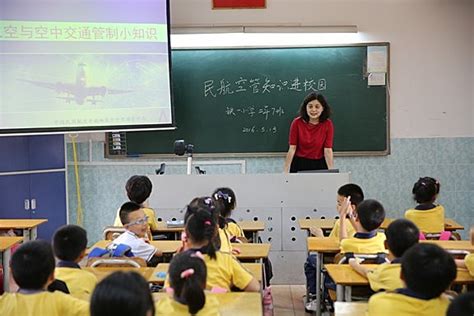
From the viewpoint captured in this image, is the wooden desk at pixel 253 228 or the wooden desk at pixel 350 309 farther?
the wooden desk at pixel 253 228

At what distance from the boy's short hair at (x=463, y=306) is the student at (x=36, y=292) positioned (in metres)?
1.27

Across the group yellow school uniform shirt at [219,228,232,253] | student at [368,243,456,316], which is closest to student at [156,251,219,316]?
student at [368,243,456,316]

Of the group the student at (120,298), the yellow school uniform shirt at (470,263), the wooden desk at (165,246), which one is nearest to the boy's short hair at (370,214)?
the yellow school uniform shirt at (470,263)

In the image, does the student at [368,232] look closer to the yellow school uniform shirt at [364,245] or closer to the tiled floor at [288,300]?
the yellow school uniform shirt at [364,245]

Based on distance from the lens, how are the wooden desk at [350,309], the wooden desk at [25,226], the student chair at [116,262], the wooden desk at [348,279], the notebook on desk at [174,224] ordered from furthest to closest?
the wooden desk at [25,226]
the notebook on desk at [174,224]
the student chair at [116,262]
the wooden desk at [348,279]
the wooden desk at [350,309]

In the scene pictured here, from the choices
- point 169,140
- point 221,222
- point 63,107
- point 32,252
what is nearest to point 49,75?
point 63,107

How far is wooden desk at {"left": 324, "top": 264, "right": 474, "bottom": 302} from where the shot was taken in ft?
10.4

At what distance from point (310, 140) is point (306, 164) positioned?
0.23m

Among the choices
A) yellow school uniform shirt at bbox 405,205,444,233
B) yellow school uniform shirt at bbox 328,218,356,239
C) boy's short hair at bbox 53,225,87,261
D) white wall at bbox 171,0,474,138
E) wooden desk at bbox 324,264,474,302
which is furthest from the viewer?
white wall at bbox 171,0,474,138

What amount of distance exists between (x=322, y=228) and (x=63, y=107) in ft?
8.79

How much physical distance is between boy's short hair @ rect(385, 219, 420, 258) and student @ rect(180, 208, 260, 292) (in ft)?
2.19

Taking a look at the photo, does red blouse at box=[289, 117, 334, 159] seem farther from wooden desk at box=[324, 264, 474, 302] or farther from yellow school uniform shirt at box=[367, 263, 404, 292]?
yellow school uniform shirt at box=[367, 263, 404, 292]

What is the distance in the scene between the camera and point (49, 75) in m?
5.87

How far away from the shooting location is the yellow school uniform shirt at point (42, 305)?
7.63 ft
